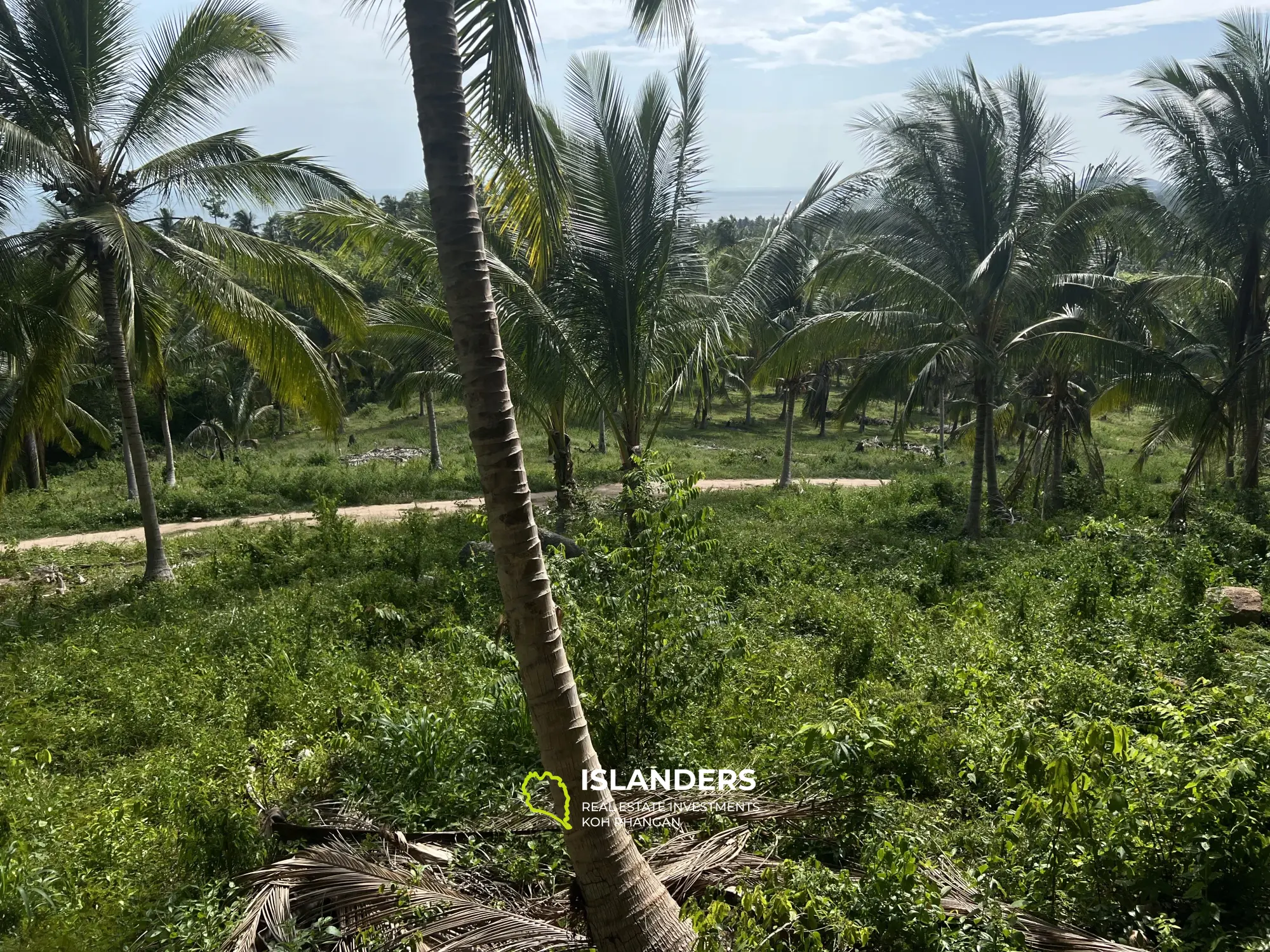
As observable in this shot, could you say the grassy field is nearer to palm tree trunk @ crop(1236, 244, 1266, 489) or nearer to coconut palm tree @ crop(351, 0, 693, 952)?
coconut palm tree @ crop(351, 0, 693, 952)

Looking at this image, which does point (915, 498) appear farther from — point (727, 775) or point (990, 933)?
point (990, 933)

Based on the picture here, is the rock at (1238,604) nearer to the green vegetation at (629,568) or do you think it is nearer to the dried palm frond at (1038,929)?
the green vegetation at (629,568)

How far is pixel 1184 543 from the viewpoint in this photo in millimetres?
9703

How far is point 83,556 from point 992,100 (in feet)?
48.9

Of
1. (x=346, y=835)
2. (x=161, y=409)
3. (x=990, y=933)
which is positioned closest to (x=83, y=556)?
(x=161, y=409)

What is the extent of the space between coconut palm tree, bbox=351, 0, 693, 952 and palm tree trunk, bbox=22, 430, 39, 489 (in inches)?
823

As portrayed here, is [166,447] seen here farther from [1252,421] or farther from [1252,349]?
[1252,349]

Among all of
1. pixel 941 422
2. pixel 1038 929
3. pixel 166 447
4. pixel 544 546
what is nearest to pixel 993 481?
pixel 544 546

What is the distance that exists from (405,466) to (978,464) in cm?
1445

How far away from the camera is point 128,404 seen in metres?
10.1

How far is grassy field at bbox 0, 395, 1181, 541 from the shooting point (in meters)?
16.5

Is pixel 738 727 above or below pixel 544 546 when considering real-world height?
below

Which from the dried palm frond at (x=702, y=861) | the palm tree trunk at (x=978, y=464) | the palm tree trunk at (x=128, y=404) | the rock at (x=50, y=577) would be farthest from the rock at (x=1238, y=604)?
the rock at (x=50, y=577)

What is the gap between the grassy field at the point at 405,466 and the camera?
1648 cm
